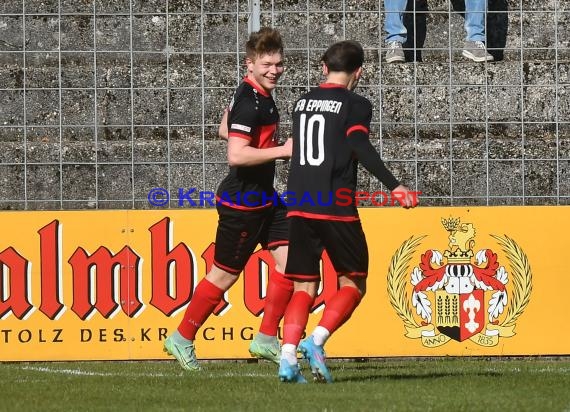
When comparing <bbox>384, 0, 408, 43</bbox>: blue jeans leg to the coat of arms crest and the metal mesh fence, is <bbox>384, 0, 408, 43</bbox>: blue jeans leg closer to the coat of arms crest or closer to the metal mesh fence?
the metal mesh fence

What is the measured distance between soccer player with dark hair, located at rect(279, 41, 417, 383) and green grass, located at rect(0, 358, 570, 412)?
28 cm

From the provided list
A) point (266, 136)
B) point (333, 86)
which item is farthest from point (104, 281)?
point (333, 86)

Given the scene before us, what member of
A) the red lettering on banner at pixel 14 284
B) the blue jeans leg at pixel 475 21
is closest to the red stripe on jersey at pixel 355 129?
the red lettering on banner at pixel 14 284

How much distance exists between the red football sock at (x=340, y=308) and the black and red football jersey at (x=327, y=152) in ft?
1.34

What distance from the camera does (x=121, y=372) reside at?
823cm

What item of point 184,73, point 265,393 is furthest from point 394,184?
A: point 184,73

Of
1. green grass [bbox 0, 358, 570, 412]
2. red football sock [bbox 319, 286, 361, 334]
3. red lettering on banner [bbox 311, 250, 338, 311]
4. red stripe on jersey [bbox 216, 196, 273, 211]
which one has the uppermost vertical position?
red stripe on jersey [bbox 216, 196, 273, 211]

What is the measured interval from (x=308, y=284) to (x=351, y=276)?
234 mm

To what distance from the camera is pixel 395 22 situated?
1167 cm

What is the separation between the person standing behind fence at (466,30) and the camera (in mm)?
11688

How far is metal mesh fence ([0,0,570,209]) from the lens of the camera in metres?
11.2

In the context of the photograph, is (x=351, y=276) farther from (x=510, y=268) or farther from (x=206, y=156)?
(x=206, y=156)

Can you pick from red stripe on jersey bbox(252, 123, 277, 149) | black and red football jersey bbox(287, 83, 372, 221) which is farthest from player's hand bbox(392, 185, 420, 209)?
red stripe on jersey bbox(252, 123, 277, 149)

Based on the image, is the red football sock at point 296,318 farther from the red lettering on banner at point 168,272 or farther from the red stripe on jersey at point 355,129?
the red lettering on banner at point 168,272
